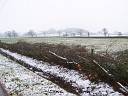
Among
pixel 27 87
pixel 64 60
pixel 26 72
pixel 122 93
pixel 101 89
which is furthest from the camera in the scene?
pixel 64 60

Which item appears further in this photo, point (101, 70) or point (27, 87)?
point (101, 70)

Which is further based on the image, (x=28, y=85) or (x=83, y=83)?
(x=28, y=85)

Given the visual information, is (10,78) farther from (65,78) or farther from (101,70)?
(101,70)

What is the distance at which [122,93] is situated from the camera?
35.1ft

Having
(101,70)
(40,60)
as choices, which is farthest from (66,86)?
(40,60)

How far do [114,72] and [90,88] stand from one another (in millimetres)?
1810

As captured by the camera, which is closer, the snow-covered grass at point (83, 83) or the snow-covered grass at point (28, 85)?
the snow-covered grass at point (83, 83)

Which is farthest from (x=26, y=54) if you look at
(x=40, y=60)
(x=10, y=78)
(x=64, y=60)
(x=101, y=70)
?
(x=101, y=70)

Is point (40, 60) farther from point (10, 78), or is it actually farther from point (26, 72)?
point (10, 78)

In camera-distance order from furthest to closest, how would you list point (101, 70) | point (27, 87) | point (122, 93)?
point (101, 70) → point (27, 87) → point (122, 93)

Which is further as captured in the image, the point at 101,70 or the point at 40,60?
the point at 40,60

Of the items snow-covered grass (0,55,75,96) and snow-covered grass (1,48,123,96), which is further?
snow-covered grass (0,55,75,96)

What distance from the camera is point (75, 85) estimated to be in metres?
12.5

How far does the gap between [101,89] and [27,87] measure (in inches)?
128
